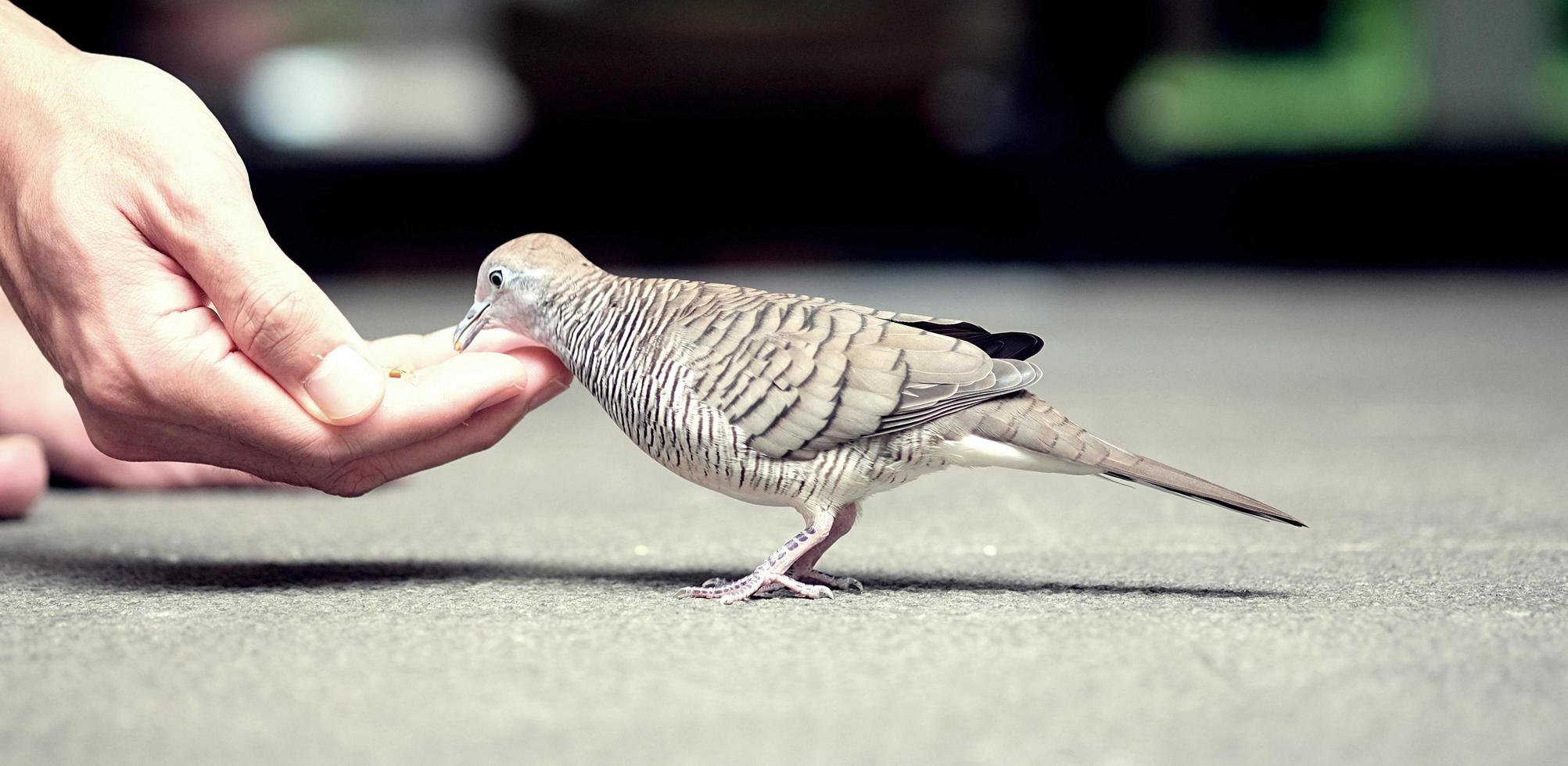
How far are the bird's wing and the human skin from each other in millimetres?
216

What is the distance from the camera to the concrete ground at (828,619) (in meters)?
1.02

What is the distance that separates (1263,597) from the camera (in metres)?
1.43

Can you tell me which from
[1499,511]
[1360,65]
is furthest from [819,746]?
[1360,65]

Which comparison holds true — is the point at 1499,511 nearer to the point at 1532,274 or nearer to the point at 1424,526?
the point at 1424,526

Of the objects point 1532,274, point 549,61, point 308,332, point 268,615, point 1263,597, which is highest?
point 549,61

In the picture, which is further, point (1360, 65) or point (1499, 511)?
point (1360, 65)

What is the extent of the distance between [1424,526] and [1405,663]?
74 centimetres

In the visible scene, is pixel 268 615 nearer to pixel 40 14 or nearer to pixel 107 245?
pixel 107 245

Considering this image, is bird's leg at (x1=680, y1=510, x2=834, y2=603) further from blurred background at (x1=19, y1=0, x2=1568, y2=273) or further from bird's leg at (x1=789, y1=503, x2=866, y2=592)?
blurred background at (x1=19, y1=0, x2=1568, y2=273)

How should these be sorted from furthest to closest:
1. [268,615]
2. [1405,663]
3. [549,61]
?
[549,61] → [268,615] → [1405,663]

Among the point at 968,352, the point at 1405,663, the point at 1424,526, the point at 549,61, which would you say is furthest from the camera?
the point at 549,61

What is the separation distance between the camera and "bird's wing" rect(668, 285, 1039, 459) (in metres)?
1.44

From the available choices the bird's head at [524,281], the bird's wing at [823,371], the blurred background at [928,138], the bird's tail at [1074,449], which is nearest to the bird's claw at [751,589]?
the bird's wing at [823,371]

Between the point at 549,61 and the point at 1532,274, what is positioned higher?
the point at 549,61
